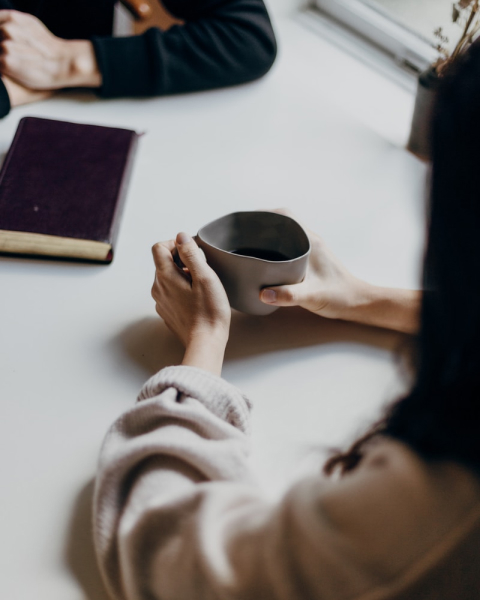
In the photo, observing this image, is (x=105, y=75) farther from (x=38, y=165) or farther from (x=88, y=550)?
(x=88, y=550)

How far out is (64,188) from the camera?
759mm

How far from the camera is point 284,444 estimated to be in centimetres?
59

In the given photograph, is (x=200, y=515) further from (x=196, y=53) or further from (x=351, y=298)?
(x=196, y=53)

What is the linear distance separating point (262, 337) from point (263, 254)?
0.33 ft

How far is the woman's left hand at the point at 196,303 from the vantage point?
2.05ft

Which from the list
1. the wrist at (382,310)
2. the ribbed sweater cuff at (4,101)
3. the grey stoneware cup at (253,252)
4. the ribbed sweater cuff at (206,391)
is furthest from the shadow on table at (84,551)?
the ribbed sweater cuff at (4,101)

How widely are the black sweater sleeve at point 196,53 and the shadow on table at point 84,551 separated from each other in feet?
2.28

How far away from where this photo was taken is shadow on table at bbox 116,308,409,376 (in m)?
0.66

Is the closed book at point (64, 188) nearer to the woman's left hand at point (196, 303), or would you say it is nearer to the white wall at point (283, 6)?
the woman's left hand at point (196, 303)

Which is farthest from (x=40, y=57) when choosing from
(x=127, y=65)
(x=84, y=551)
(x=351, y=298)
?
(x=84, y=551)

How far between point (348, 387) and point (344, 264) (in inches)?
8.0

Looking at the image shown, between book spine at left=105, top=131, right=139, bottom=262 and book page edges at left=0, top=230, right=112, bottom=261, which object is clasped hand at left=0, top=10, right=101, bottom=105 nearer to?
book spine at left=105, top=131, right=139, bottom=262

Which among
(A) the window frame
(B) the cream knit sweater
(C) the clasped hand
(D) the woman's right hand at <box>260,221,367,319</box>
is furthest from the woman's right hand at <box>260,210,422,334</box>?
(A) the window frame

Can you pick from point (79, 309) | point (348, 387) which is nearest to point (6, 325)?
point (79, 309)
